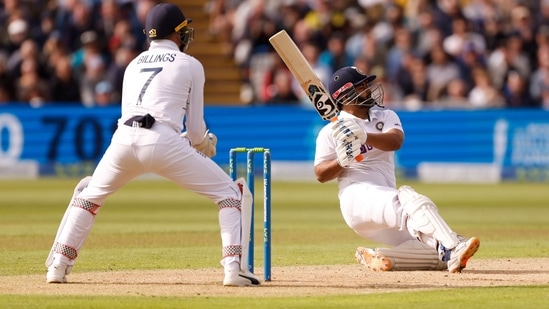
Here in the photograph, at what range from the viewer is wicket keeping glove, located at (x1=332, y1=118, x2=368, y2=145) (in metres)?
7.75

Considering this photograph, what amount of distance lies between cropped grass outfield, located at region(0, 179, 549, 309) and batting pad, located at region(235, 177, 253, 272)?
1.70ft

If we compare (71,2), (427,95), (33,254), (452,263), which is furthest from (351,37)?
(452,263)

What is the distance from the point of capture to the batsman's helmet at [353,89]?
8.32 m

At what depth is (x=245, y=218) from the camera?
7586mm

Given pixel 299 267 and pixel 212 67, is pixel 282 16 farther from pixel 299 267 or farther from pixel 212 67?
pixel 299 267

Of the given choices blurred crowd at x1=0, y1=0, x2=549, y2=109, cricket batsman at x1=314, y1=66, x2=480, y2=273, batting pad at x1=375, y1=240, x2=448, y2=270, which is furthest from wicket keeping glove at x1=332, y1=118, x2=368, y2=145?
blurred crowd at x1=0, y1=0, x2=549, y2=109

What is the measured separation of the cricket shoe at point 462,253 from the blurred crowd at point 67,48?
1292cm

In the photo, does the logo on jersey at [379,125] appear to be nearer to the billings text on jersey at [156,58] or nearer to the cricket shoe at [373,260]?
the cricket shoe at [373,260]

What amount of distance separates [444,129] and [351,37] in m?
3.24

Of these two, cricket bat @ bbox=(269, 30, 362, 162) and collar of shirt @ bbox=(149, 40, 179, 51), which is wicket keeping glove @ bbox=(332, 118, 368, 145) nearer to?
cricket bat @ bbox=(269, 30, 362, 162)

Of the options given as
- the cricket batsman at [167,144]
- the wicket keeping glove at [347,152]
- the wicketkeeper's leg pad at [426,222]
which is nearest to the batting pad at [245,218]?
the cricket batsman at [167,144]

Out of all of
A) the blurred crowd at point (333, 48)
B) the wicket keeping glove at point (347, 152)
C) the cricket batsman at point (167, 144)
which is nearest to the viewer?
the cricket batsman at point (167, 144)

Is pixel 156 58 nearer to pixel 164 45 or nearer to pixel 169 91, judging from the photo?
pixel 164 45

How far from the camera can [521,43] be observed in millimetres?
20422
